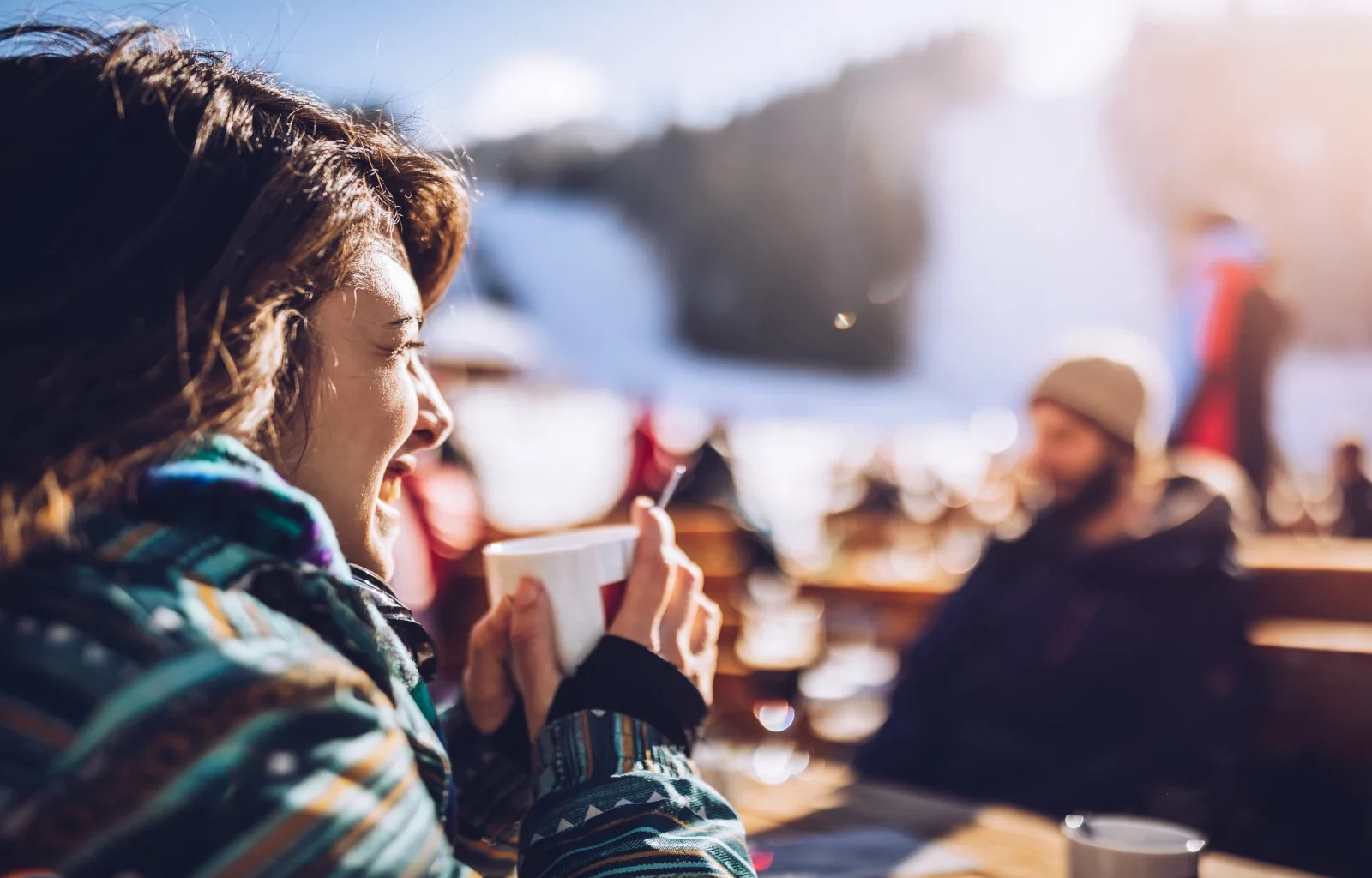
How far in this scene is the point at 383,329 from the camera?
827 millimetres

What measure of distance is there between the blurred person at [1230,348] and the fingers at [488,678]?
459cm

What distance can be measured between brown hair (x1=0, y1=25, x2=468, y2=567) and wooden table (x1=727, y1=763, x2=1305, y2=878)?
76 centimetres

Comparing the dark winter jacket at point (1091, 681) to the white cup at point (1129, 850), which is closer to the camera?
the white cup at point (1129, 850)

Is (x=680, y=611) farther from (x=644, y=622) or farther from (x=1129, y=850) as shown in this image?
(x=1129, y=850)

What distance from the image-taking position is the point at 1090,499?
2666mm

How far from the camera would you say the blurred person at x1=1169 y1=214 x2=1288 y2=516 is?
16.0 feet

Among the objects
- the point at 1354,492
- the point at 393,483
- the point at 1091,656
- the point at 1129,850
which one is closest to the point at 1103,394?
the point at 1091,656

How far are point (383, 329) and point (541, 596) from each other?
0.85 feet

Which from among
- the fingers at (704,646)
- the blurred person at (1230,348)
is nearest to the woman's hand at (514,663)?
the fingers at (704,646)

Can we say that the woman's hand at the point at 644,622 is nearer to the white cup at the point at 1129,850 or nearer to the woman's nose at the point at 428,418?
the woman's nose at the point at 428,418

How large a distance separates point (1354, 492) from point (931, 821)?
4871mm

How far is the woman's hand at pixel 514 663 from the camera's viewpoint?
0.91 m

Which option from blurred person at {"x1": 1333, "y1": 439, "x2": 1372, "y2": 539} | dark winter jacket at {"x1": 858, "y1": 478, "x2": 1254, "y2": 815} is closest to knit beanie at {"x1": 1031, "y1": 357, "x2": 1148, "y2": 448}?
dark winter jacket at {"x1": 858, "y1": 478, "x2": 1254, "y2": 815}

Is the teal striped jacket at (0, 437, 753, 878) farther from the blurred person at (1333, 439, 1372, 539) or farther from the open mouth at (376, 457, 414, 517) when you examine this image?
the blurred person at (1333, 439, 1372, 539)
